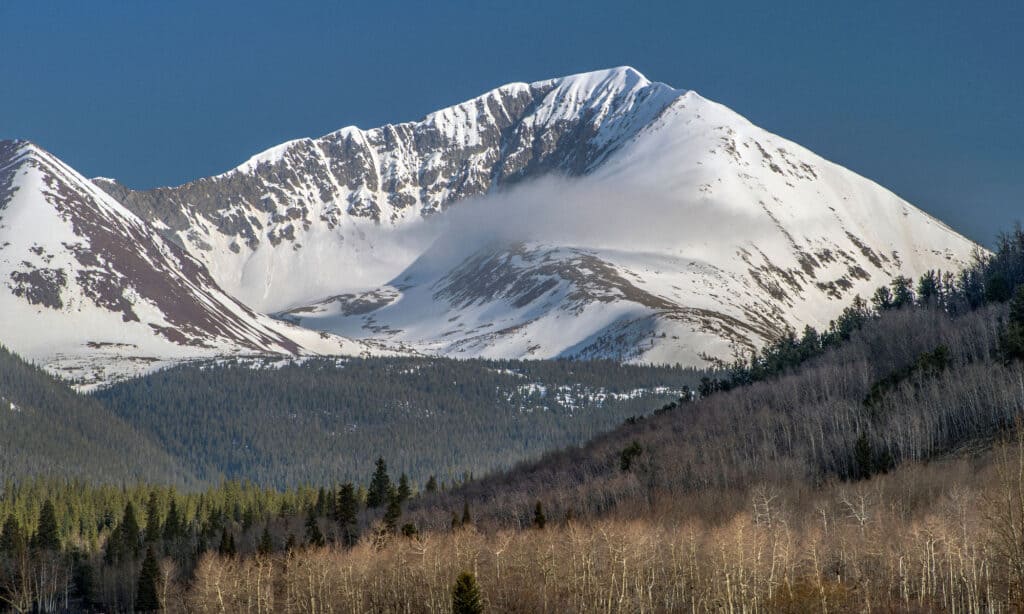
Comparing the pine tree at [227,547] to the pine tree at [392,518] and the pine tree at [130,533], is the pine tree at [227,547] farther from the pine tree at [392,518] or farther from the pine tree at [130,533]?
the pine tree at [130,533]

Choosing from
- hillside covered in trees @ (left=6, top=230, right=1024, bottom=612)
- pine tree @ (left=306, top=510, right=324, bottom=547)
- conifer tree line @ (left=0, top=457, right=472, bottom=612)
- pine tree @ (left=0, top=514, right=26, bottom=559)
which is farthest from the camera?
pine tree @ (left=0, top=514, right=26, bottom=559)

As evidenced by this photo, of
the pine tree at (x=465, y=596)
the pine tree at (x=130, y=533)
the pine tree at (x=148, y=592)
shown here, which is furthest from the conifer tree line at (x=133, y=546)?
the pine tree at (x=465, y=596)

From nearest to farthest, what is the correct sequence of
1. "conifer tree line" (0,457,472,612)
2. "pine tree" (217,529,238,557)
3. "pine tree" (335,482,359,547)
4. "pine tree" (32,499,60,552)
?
"pine tree" (217,529,238,557)
"conifer tree line" (0,457,472,612)
"pine tree" (335,482,359,547)
"pine tree" (32,499,60,552)

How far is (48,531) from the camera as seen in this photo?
617 feet

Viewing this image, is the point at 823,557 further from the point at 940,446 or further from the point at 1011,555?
the point at 1011,555

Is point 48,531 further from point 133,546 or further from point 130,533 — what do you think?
point 133,546

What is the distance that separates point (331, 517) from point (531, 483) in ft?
108

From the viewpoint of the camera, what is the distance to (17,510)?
19500 cm

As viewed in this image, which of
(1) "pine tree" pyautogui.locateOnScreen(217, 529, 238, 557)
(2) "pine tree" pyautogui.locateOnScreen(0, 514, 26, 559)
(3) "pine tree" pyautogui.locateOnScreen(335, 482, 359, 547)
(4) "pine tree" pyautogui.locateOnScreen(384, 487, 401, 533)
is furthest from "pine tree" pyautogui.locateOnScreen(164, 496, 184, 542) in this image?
(4) "pine tree" pyautogui.locateOnScreen(384, 487, 401, 533)

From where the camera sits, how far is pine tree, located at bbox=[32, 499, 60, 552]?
18462 cm

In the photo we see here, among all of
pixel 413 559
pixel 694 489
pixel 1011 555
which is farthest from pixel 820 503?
pixel 1011 555

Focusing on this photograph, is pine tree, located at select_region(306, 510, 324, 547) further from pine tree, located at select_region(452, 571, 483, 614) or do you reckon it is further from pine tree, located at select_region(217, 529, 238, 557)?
pine tree, located at select_region(452, 571, 483, 614)

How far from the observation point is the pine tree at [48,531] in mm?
184625

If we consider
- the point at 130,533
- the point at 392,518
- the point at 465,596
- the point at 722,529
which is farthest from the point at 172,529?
the point at 465,596
